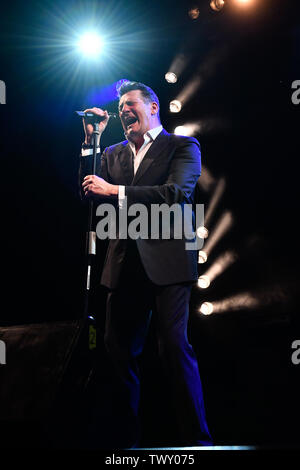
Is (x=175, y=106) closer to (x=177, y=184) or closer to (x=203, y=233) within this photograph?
(x=203, y=233)

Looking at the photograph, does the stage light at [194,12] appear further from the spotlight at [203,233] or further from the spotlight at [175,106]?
the spotlight at [203,233]

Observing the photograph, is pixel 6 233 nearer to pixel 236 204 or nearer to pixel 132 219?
pixel 132 219

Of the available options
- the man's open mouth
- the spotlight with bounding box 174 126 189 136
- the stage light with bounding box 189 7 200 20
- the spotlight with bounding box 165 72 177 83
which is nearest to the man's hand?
the man's open mouth

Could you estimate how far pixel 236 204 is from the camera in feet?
8.92

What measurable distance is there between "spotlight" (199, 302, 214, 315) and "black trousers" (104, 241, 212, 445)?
716 millimetres

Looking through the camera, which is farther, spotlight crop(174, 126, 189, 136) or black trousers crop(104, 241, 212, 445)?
spotlight crop(174, 126, 189, 136)

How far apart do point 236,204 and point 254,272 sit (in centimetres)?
51

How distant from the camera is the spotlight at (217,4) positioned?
273cm

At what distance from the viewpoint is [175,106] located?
2.88m

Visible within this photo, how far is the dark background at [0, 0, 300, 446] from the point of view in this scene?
254cm

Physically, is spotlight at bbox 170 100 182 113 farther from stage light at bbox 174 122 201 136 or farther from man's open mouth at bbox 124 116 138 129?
man's open mouth at bbox 124 116 138 129

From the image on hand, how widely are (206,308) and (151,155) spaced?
3.77 feet
